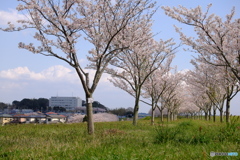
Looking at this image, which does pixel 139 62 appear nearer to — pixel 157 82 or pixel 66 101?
pixel 157 82

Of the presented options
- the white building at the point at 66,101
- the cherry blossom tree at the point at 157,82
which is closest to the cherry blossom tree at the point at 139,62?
the cherry blossom tree at the point at 157,82

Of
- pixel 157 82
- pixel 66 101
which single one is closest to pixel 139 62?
pixel 157 82

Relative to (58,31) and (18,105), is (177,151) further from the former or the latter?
(18,105)

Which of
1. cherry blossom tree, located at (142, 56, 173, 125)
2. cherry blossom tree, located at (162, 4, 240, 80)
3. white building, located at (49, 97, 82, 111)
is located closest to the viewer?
cherry blossom tree, located at (162, 4, 240, 80)

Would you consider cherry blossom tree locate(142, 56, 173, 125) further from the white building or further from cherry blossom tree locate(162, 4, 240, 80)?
the white building

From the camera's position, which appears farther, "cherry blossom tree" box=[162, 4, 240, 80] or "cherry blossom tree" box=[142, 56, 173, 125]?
"cherry blossom tree" box=[142, 56, 173, 125]

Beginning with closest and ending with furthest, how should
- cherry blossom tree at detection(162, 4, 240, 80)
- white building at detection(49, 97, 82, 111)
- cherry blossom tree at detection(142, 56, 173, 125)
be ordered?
cherry blossom tree at detection(162, 4, 240, 80) < cherry blossom tree at detection(142, 56, 173, 125) < white building at detection(49, 97, 82, 111)

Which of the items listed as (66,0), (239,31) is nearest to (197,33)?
(239,31)

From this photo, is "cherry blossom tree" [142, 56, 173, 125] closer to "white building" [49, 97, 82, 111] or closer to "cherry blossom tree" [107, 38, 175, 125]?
"cherry blossom tree" [107, 38, 175, 125]

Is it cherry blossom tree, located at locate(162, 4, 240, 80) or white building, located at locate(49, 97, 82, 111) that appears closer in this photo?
cherry blossom tree, located at locate(162, 4, 240, 80)

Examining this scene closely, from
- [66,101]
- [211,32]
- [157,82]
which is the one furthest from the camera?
[66,101]

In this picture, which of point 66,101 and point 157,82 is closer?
point 157,82

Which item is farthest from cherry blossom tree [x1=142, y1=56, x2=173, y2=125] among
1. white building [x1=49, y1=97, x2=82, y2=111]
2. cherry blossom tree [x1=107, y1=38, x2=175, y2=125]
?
white building [x1=49, y1=97, x2=82, y2=111]

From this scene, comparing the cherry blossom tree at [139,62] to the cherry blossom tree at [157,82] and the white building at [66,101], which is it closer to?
the cherry blossom tree at [157,82]
